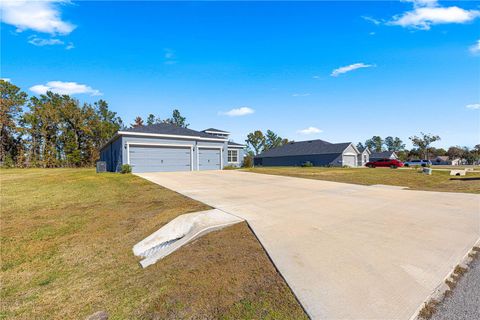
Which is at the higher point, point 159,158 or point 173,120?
point 173,120

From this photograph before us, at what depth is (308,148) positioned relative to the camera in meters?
41.0

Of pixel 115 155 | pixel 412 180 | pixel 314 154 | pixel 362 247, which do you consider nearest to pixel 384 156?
pixel 314 154

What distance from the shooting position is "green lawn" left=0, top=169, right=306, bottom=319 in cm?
262

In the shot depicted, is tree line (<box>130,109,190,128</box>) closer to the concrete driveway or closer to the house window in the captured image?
the house window

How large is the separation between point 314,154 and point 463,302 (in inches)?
1467

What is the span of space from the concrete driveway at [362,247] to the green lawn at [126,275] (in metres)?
0.38

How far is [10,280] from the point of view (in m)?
3.54

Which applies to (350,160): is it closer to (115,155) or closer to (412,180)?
(412,180)

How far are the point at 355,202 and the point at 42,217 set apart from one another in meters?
9.13

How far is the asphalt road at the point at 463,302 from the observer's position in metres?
2.38

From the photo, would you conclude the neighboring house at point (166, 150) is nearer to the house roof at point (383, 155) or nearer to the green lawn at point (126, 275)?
the green lawn at point (126, 275)

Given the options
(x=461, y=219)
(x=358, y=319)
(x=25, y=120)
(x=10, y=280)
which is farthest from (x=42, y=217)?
(x=25, y=120)

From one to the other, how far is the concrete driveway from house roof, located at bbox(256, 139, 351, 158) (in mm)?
30521

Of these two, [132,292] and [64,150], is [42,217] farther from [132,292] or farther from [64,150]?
[64,150]
